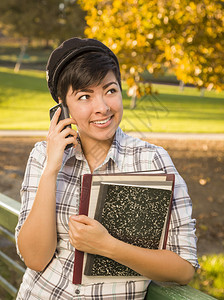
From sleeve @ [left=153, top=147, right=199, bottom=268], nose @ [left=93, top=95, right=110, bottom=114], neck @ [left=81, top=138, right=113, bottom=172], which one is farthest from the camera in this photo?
neck @ [left=81, top=138, right=113, bottom=172]

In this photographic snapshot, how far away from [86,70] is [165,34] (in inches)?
215

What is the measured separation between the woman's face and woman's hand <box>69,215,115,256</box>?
0.40 metres

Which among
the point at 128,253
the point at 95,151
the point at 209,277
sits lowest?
the point at 209,277

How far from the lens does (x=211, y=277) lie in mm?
5285

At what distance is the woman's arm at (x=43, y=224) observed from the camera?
1.64 m

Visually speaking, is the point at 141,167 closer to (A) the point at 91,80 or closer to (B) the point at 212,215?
(A) the point at 91,80

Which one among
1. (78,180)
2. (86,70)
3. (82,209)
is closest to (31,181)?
(78,180)

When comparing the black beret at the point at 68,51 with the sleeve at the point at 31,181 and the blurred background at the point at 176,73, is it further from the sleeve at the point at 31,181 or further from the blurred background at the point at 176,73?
the blurred background at the point at 176,73

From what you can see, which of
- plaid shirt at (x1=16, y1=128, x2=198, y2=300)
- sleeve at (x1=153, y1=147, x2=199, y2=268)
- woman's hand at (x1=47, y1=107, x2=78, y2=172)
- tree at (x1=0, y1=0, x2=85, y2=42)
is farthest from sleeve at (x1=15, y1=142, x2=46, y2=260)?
tree at (x1=0, y1=0, x2=85, y2=42)

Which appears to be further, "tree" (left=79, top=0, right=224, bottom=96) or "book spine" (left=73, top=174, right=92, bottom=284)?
"tree" (left=79, top=0, right=224, bottom=96)

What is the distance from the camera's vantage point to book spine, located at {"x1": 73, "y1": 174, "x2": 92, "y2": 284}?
145 centimetres

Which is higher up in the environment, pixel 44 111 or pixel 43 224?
pixel 44 111

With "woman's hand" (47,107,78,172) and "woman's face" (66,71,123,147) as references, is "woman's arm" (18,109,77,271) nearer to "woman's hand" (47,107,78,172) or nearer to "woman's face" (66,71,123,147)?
"woman's hand" (47,107,78,172)

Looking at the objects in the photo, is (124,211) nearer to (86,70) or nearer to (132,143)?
(132,143)
